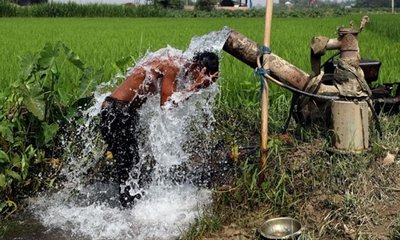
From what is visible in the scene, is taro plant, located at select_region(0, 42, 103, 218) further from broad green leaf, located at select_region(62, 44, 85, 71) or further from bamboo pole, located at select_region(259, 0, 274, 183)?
bamboo pole, located at select_region(259, 0, 274, 183)

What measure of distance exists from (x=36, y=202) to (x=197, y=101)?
105 cm

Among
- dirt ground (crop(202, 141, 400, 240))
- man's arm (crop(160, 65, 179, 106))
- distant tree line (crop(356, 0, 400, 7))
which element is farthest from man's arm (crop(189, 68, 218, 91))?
distant tree line (crop(356, 0, 400, 7))

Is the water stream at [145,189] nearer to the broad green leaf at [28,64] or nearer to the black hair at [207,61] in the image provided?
the black hair at [207,61]

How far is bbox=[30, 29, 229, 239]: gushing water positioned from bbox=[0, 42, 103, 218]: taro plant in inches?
4.0

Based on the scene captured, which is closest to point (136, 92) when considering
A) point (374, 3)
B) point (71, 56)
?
point (71, 56)

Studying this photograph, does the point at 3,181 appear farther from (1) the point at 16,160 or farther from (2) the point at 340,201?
(2) the point at 340,201

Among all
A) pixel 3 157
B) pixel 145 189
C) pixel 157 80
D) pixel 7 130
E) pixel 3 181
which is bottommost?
pixel 145 189

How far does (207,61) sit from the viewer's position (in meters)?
2.71

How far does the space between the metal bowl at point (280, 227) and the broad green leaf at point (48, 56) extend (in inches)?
60.5

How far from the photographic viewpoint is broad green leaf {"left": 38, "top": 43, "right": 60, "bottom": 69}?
3096 millimetres

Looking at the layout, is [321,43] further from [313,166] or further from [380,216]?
[380,216]

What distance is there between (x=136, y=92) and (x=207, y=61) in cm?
38

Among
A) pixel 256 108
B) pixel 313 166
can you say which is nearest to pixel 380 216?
pixel 313 166

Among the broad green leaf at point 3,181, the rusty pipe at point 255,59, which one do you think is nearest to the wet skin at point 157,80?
the rusty pipe at point 255,59
